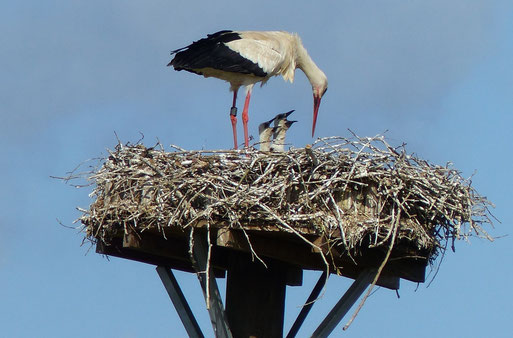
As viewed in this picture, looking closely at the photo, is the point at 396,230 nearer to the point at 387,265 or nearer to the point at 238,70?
the point at 387,265

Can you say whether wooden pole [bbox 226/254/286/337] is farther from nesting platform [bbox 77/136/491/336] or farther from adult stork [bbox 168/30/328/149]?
adult stork [bbox 168/30/328/149]

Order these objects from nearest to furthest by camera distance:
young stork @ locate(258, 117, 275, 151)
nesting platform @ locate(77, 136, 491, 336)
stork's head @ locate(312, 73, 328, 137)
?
nesting platform @ locate(77, 136, 491, 336)
young stork @ locate(258, 117, 275, 151)
stork's head @ locate(312, 73, 328, 137)

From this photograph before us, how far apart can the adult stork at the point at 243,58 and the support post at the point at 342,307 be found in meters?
3.30

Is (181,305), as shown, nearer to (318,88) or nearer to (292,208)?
(292,208)

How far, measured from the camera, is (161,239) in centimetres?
796

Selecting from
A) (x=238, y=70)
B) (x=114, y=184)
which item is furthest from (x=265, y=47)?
(x=114, y=184)

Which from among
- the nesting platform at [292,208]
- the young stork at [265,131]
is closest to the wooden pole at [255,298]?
the nesting platform at [292,208]

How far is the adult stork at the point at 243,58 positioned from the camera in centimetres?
1070

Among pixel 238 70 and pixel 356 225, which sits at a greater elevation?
pixel 238 70

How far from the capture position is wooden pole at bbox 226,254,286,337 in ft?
24.7

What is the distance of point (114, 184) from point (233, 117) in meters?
3.63

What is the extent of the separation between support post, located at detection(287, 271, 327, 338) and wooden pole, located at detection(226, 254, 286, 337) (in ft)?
0.60

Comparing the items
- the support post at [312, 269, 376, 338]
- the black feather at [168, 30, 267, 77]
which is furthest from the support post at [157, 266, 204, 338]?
the black feather at [168, 30, 267, 77]

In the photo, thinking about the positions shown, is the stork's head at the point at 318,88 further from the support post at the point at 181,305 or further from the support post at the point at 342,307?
the support post at the point at 342,307
